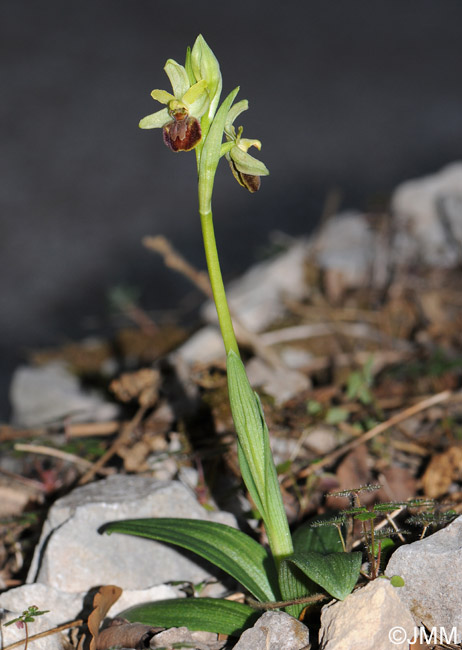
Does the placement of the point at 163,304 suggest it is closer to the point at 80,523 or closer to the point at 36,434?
the point at 36,434

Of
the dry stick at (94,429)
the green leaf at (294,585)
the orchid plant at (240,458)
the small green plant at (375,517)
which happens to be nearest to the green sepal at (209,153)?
the orchid plant at (240,458)

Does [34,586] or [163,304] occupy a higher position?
[163,304]

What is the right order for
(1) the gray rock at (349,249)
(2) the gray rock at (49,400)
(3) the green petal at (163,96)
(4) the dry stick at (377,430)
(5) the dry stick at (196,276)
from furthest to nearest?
(1) the gray rock at (349,249) < (2) the gray rock at (49,400) < (5) the dry stick at (196,276) < (4) the dry stick at (377,430) < (3) the green petal at (163,96)

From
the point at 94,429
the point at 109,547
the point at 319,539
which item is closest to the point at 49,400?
the point at 94,429

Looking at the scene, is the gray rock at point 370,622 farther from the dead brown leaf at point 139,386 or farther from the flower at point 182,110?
the dead brown leaf at point 139,386

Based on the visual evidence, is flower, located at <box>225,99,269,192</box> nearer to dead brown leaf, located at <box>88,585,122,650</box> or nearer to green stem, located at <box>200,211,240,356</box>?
green stem, located at <box>200,211,240,356</box>

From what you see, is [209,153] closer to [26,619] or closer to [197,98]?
[197,98]

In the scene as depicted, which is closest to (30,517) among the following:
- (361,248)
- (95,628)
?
(95,628)

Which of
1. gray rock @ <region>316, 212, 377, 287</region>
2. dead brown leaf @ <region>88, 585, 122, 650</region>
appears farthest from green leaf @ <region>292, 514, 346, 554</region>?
gray rock @ <region>316, 212, 377, 287</region>
